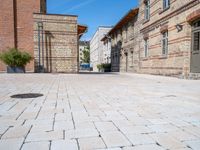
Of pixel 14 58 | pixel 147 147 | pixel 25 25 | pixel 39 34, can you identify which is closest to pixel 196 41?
pixel 147 147

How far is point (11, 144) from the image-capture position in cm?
265

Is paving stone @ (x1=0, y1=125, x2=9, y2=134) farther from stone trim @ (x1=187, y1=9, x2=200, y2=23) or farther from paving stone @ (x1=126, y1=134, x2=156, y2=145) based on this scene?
stone trim @ (x1=187, y1=9, x2=200, y2=23)

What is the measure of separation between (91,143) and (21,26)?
1931 centimetres

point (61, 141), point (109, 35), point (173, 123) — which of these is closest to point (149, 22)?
point (173, 123)

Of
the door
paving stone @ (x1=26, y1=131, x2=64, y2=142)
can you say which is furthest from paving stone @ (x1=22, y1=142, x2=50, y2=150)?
the door

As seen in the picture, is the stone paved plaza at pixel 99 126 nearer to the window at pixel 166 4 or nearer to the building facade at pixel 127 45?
the window at pixel 166 4

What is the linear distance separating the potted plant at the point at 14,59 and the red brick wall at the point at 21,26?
6.60 ft

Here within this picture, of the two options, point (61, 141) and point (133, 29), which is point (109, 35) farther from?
point (61, 141)

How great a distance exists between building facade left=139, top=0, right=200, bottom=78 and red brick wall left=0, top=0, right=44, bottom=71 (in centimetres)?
1038

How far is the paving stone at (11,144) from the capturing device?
257 centimetres

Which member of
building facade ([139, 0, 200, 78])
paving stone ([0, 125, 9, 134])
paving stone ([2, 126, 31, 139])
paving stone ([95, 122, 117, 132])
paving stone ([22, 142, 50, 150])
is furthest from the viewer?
building facade ([139, 0, 200, 78])

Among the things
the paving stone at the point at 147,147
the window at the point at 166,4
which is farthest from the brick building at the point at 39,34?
the paving stone at the point at 147,147

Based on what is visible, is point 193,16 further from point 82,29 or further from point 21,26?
point 21,26

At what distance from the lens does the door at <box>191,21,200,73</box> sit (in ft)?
38.4
